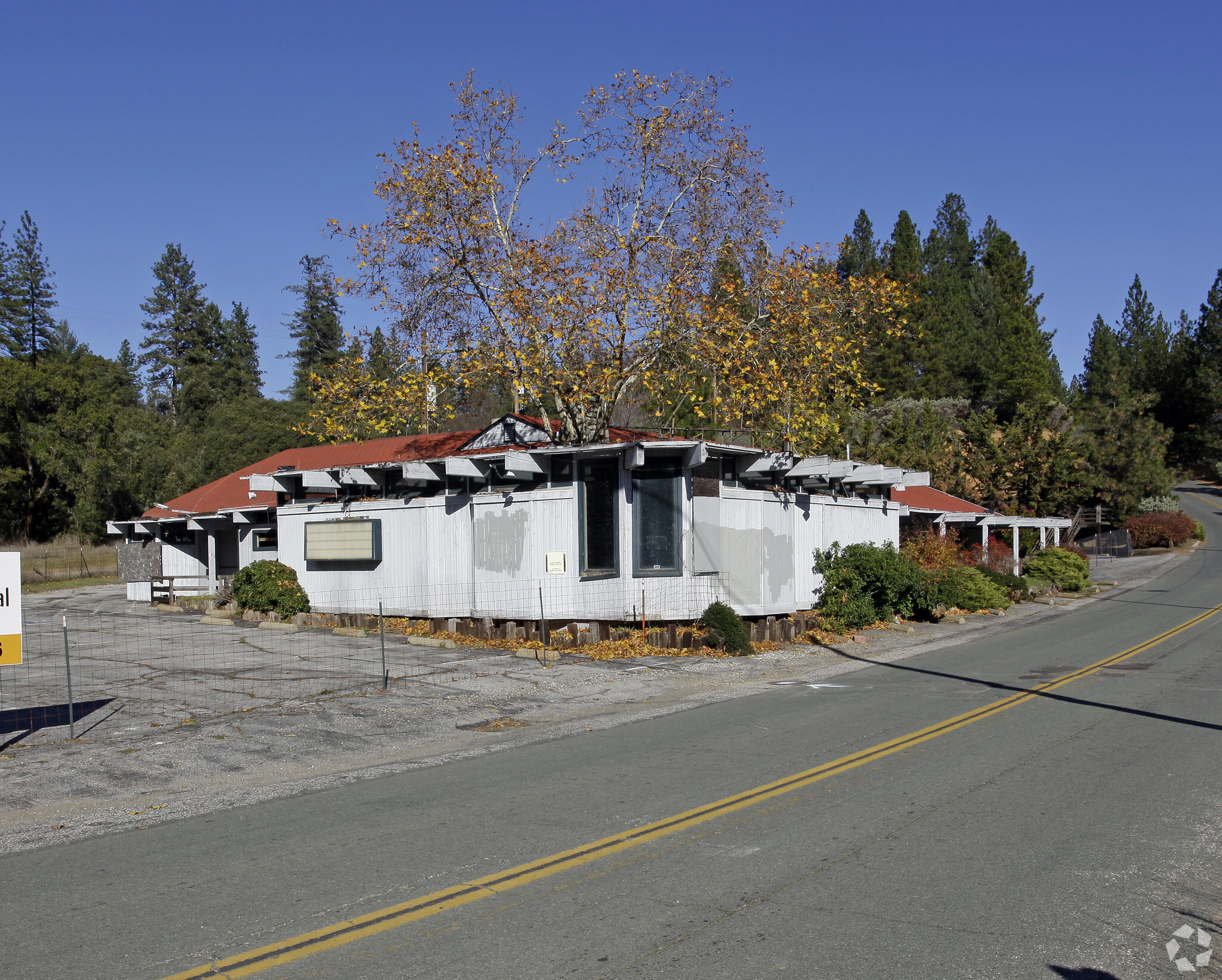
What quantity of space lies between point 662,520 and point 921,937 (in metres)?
14.3

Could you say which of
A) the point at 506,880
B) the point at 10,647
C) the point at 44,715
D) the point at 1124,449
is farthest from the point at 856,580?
the point at 1124,449

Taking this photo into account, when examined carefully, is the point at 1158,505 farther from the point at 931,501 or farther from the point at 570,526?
the point at 570,526

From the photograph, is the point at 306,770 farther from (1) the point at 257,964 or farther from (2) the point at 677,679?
(2) the point at 677,679

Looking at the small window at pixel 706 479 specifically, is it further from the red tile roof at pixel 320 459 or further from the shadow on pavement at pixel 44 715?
the shadow on pavement at pixel 44 715

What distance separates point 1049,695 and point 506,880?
9.76 meters

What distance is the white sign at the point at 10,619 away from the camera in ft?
32.7

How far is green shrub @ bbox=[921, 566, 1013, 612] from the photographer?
25562 millimetres

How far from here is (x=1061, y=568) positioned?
36.8 m

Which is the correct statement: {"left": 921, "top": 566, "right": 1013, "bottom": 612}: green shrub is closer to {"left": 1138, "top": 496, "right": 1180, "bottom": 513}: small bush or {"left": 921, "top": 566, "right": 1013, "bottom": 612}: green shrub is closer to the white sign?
the white sign

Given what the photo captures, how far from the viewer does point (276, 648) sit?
18688 mm

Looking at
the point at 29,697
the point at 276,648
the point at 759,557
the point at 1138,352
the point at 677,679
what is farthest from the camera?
the point at 1138,352

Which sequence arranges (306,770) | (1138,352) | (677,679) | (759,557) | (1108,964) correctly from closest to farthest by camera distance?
1. (1108,964)
2. (306,770)
3. (677,679)
4. (759,557)
5. (1138,352)

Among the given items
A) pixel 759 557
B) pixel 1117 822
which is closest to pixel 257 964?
pixel 1117 822

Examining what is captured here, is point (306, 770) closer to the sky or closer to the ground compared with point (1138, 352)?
closer to the ground
